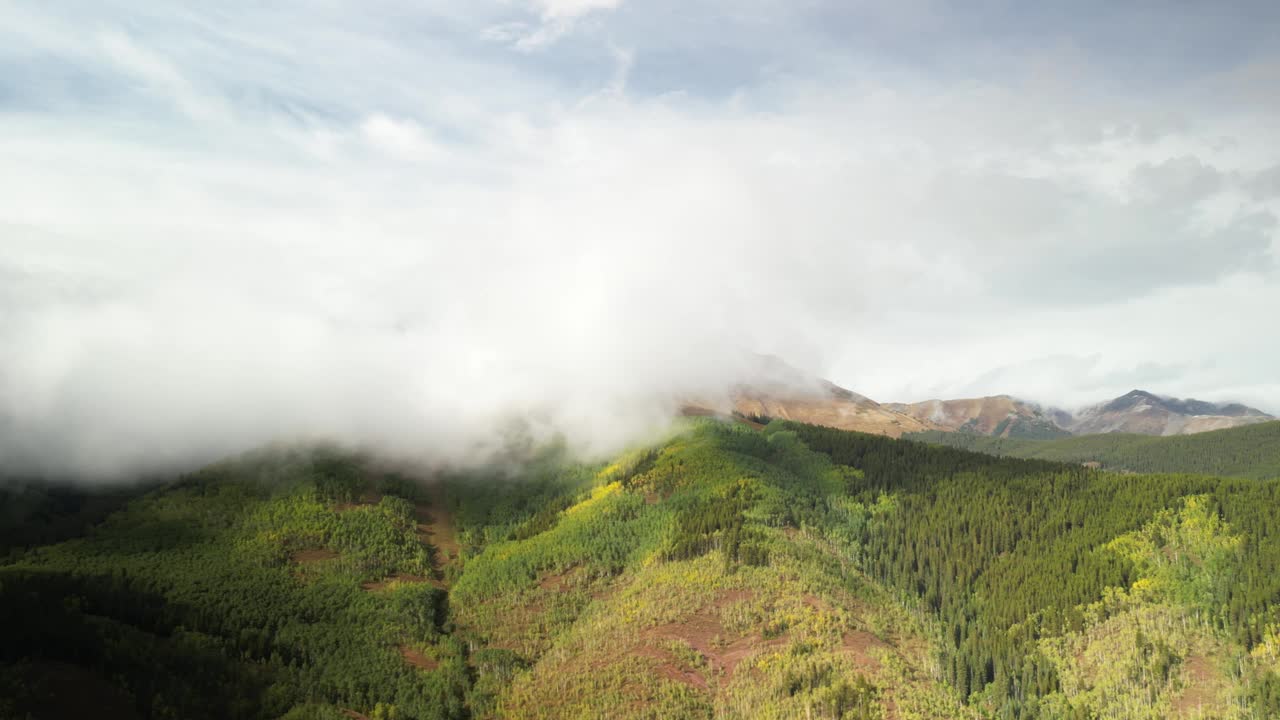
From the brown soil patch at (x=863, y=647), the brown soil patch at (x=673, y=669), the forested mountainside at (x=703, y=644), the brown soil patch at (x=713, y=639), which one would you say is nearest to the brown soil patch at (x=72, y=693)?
the forested mountainside at (x=703, y=644)

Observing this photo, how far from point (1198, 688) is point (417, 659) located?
163269 mm

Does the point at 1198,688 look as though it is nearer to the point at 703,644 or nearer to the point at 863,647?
the point at 863,647

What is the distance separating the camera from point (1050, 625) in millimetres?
179625

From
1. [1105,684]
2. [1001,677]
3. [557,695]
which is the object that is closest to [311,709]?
[557,695]

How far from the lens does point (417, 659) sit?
587ft

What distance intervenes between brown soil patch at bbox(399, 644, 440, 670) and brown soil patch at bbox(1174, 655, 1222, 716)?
15344 centimetres

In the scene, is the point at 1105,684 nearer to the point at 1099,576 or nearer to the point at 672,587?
the point at 1099,576

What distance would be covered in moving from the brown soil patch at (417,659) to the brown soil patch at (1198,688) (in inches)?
6041

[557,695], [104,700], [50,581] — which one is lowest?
[557,695]

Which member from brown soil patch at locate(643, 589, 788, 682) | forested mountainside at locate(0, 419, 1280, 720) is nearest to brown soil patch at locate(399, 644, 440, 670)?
forested mountainside at locate(0, 419, 1280, 720)

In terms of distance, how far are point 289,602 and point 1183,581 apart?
207434 millimetres

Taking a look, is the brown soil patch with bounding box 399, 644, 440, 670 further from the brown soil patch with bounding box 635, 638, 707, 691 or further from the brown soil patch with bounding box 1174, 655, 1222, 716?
the brown soil patch with bounding box 1174, 655, 1222, 716

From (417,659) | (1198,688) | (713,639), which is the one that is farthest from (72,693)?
(1198,688)

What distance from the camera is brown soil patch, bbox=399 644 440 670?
17612 cm
